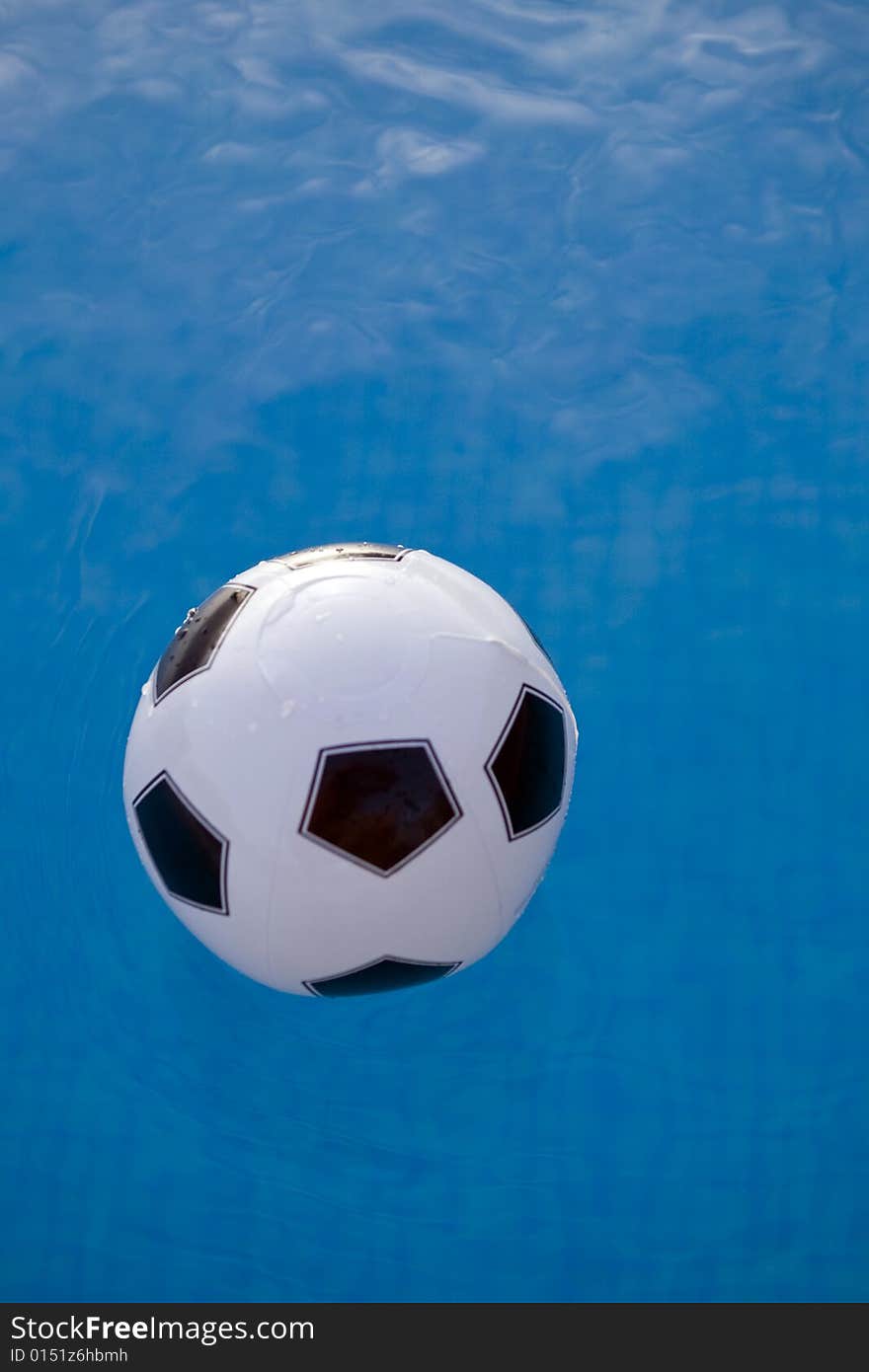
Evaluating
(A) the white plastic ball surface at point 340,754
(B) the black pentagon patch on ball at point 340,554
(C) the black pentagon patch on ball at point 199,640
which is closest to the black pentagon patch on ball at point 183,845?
(A) the white plastic ball surface at point 340,754

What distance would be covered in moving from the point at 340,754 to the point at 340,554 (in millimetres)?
522

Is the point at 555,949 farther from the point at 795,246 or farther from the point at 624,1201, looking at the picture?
the point at 795,246

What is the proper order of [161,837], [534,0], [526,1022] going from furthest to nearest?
[534,0]
[526,1022]
[161,837]

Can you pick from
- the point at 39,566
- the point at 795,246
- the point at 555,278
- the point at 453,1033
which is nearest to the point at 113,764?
the point at 39,566

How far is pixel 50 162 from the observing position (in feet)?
12.3

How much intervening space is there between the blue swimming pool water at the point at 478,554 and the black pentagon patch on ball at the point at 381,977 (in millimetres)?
402

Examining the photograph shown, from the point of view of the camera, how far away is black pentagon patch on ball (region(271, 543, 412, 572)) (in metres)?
2.48

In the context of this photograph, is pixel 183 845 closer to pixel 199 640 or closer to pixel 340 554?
pixel 199 640

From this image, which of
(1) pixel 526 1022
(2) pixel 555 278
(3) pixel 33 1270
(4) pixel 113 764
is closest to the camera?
(3) pixel 33 1270

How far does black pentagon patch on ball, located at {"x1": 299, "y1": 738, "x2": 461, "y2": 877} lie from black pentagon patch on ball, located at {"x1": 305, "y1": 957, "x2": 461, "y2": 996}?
27 cm

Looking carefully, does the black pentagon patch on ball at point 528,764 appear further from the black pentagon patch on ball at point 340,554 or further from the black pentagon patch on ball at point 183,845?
the black pentagon patch on ball at point 183,845

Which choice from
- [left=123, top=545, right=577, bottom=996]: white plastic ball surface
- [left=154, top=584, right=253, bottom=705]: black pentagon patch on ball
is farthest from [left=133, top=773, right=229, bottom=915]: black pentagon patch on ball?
[left=154, top=584, right=253, bottom=705]: black pentagon patch on ball

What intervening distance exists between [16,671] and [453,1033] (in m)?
1.45

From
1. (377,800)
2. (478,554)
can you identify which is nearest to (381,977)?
(377,800)
